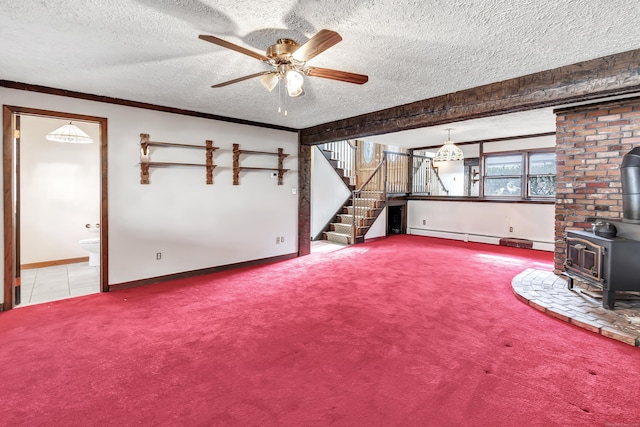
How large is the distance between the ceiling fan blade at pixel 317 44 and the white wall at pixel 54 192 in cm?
461

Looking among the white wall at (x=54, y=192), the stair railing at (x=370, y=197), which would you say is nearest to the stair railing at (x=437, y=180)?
the stair railing at (x=370, y=197)

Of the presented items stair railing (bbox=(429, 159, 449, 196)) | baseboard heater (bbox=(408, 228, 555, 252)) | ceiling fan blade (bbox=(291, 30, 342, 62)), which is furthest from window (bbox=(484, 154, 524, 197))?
ceiling fan blade (bbox=(291, 30, 342, 62))

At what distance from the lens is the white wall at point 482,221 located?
6.50 metres

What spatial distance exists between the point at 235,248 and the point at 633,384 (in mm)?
4529

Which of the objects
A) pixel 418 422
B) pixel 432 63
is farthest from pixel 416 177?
pixel 418 422

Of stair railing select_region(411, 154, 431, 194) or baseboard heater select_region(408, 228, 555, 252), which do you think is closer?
baseboard heater select_region(408, 228, 555, 252)

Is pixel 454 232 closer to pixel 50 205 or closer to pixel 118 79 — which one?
pixel 118 79

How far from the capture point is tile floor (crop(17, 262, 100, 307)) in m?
3.68

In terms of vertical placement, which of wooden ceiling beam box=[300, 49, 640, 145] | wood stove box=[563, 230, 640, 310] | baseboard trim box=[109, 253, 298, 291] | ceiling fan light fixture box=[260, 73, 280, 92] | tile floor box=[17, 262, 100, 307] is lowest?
tile floor box=[17, 262, 100, 307]

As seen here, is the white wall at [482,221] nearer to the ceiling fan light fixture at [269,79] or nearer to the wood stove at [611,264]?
the wood stove at [611,264]

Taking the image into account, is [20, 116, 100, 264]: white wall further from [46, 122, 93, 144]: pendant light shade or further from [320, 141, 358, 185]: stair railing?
[320, 141, 358, 185]: stair railing

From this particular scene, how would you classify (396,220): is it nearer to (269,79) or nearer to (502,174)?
(502,174)

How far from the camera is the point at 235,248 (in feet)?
16.4

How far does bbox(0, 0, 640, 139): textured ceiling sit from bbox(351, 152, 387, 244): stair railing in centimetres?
429
